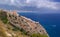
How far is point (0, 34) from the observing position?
10430 mm

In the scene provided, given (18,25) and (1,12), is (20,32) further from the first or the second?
(1,12)

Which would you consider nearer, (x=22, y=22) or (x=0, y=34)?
(x=0, y=34)

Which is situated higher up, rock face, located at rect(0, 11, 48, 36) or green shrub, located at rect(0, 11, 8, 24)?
green shrub, located at rect(0, 11, 8, 24)

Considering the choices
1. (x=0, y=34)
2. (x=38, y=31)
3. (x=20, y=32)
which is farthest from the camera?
(x=38, y=31)

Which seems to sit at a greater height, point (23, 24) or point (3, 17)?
point (3, 17)

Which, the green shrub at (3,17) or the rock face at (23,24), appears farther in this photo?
the rock face at (23,24)

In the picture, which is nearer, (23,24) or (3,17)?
(23,24)

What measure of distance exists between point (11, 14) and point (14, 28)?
117cm

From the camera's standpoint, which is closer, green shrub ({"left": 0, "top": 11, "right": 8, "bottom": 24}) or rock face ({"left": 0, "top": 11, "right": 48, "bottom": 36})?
green shrub ({"left": 0, "top": 11, "right": 8, "bottom": 24})

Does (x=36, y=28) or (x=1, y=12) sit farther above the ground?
(x=1, y=12)

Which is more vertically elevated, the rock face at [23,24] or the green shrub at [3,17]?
the green shrub at [3,17]

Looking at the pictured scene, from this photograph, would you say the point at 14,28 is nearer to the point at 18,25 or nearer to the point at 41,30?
the point at 18,25

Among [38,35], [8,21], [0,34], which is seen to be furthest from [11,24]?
[0,34]

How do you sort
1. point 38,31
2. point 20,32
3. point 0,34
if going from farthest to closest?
point 38,31 < point 20,32 < point 0,34
